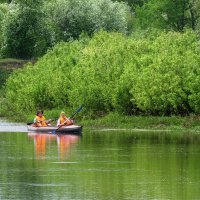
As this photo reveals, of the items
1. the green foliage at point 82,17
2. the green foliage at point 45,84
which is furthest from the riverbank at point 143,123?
the green foliage at point 82,17

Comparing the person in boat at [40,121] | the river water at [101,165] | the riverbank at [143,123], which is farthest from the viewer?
the person in boat at [40,121]

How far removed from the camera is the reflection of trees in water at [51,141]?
44500 millimetres

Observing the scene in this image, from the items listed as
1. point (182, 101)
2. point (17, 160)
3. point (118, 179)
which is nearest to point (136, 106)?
point (182, 101)

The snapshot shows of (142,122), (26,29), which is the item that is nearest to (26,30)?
(26,29)

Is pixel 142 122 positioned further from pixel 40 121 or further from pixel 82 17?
pixel 82 17

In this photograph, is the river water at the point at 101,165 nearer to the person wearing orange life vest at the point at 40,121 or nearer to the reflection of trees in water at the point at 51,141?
the reflection of trees in water at the point at 51,141

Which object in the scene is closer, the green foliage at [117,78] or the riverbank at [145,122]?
the riverbank at [145,122]

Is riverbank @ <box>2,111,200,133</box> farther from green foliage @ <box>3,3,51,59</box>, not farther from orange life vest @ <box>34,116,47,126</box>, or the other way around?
green foliage @ <box>3,3,51,59</box>

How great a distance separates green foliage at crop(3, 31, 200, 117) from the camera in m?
60.2

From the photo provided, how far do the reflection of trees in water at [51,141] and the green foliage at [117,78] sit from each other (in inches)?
275

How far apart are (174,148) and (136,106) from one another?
53.7ft

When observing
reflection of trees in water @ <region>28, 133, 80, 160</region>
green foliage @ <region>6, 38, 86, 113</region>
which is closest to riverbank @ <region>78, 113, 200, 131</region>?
reflection of trees in water @ <region>28, 133, 80, 160</region>

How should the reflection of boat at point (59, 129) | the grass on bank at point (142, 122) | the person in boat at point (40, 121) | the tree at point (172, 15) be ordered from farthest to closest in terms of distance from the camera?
the tree at point (172, 15) → the person in boat at point (40, 121) → the grass on bank at point (142, 122) → the reflection of boat at point (59, 129)

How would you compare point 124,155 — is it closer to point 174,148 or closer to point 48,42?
point 174,148
